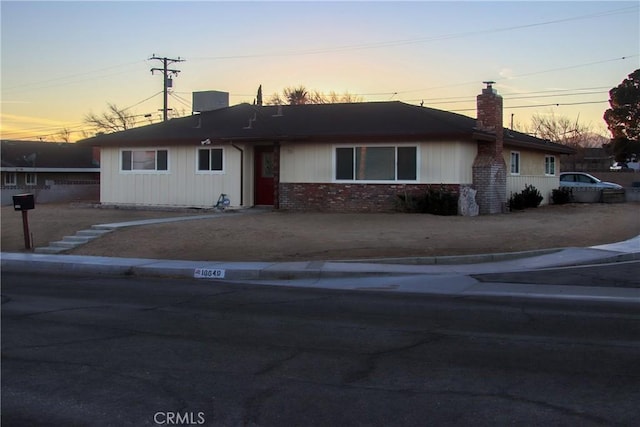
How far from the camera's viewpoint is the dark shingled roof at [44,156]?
171ft

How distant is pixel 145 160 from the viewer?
2648 cm

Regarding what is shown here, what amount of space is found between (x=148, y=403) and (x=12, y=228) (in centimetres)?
1798

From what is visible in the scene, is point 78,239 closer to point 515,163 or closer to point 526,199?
point 515,163

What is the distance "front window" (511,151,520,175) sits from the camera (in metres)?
26.8

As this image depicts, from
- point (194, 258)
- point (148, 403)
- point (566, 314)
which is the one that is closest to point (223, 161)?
point (194, 258)

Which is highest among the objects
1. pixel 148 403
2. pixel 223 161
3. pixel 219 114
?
pixel 219 114

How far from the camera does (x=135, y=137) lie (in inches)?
1033

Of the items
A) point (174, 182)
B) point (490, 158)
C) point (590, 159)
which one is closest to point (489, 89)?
point (490, 158)

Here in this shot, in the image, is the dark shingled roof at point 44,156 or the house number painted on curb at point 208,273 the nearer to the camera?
the house number painted on curb at point 208,273

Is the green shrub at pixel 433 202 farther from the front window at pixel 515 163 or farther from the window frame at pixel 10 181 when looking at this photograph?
the window frame at pixel 10 181

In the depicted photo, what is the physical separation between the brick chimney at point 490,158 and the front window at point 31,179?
137ft

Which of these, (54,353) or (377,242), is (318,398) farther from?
(377,242)

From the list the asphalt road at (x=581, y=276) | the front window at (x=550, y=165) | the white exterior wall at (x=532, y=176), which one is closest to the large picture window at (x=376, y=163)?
the white exterior wall at (x=532, y=176)

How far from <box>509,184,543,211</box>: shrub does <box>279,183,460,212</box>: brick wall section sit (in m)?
5.19
